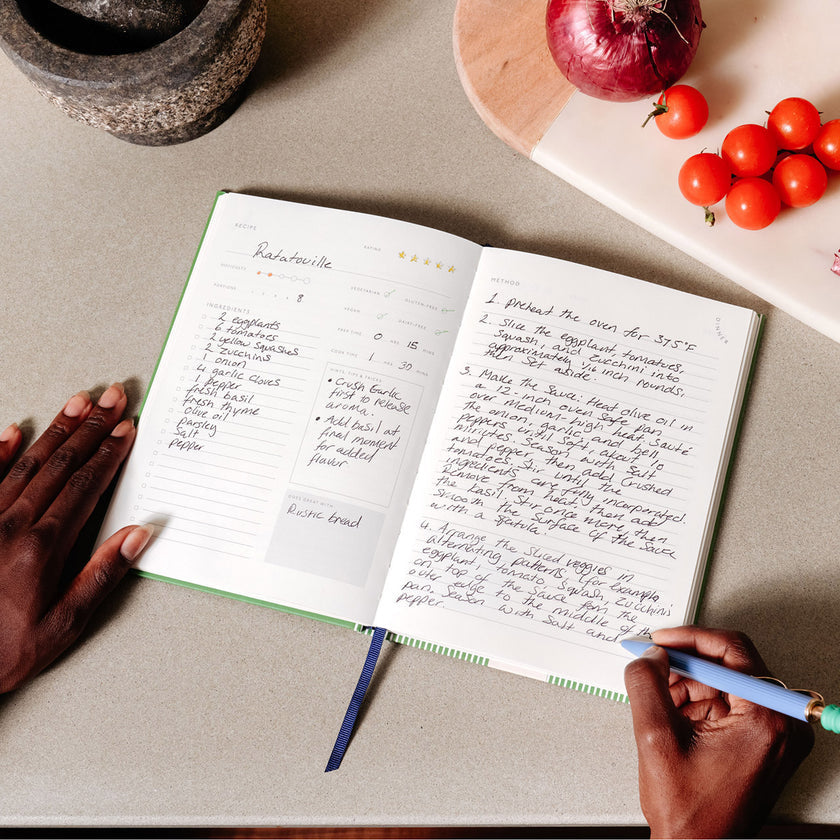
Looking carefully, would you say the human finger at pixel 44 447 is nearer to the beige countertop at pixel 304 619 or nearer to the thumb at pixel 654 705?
the beige countertop at pixel 304 619

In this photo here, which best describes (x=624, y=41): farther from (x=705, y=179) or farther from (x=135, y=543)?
(x=135, y=543)

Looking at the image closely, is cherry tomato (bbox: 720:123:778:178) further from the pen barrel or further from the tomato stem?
the pen barrel

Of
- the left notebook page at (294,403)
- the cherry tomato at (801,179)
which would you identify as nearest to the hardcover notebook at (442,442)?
the left notebook page at (294,403)

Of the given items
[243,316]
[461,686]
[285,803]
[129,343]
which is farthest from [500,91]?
[285,803]

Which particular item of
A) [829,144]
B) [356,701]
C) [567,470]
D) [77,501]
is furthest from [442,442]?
[829,144]

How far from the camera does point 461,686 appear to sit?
65 centimetres

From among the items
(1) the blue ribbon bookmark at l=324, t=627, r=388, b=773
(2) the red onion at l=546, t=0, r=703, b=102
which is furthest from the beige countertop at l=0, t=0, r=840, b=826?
(2) the red onion at l=546, t=0, r=703, b=102

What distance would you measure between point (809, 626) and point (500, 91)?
598mm

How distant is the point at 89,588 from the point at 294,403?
25 cm

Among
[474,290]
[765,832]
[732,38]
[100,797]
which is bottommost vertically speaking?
[100,797]

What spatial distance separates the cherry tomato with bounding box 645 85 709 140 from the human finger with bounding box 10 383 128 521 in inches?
23.3

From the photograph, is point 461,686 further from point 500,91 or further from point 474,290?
point 500,91

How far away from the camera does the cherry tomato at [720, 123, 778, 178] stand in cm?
67

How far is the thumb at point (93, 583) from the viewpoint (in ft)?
2.11
